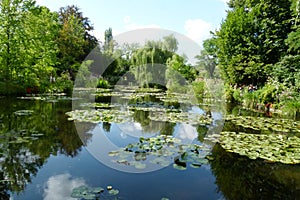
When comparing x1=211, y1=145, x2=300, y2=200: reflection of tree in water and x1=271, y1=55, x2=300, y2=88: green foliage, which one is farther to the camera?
x1=271, y1=55, x2=300, y2=88: green foliage

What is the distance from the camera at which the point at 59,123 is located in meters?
5.59

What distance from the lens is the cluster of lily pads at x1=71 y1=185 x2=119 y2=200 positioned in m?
2.25

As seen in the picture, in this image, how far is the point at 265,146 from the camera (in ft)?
13.1

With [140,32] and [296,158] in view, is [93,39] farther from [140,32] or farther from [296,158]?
[296,158]

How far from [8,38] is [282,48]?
48.5ft

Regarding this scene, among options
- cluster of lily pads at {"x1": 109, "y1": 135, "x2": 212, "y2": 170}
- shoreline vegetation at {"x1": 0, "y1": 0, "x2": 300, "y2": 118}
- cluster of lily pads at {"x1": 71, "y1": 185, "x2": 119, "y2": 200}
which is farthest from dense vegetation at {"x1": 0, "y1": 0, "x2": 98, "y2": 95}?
cluster of lily pads at {"x1": 71, "y1": 185, "x2": 119, "y2": 200}

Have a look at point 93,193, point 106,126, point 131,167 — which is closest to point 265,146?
point 131,167

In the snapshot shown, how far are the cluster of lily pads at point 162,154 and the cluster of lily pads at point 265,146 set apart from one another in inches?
23.2

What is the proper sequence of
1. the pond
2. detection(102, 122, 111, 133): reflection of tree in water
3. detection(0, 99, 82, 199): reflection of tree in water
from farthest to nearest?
1. detection(102, 122, 111, 133): reflection of tree in water
2. detection(0, 99, 82, 199): reflection of tree in water
3. the pond

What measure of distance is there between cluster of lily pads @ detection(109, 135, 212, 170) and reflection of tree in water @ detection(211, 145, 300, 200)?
1.00ft

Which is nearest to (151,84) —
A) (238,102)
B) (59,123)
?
(238,102)

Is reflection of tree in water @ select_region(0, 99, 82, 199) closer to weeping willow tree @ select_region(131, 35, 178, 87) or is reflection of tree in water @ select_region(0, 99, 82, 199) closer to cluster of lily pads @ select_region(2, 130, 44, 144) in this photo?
cluster of lily pads @ select_region(2, 130, 44, 144)

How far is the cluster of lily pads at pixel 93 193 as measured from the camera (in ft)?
7.38

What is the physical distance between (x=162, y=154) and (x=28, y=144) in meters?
2.32
